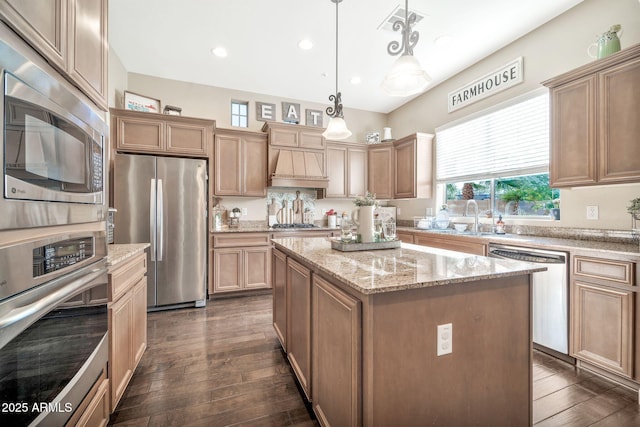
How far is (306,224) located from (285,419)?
3250mm

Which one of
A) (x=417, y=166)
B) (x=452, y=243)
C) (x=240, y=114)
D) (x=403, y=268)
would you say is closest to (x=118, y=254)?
(x=403, y=268)

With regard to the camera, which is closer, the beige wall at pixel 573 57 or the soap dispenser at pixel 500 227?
the beige wall at pixel 573 57

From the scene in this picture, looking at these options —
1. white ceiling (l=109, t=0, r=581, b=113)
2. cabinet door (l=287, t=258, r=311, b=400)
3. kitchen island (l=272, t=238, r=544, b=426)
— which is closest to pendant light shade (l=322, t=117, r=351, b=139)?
white ceiling (l=109, t=0, r=581, b=113)

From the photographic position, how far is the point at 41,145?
34.2 inches

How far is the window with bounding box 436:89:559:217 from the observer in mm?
2910

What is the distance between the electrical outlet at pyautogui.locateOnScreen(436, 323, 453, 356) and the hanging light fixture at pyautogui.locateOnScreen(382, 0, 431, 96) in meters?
1.47

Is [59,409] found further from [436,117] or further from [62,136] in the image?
[436,117]

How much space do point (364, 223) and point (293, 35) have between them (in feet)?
7.94

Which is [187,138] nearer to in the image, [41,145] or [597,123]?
[41,145]

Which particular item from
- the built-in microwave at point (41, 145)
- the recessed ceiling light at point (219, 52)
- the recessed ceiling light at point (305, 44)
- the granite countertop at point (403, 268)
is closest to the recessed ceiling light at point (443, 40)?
the recessed ceiling light at point (305, 44)

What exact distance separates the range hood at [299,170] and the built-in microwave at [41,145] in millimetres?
2940

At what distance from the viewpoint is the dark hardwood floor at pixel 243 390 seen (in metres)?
1.56

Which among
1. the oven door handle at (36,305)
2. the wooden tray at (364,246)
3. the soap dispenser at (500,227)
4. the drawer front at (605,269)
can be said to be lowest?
the drawer front at (605,269)

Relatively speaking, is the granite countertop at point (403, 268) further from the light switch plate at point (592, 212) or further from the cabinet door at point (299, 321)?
the light switch plate at point (592, 212)
